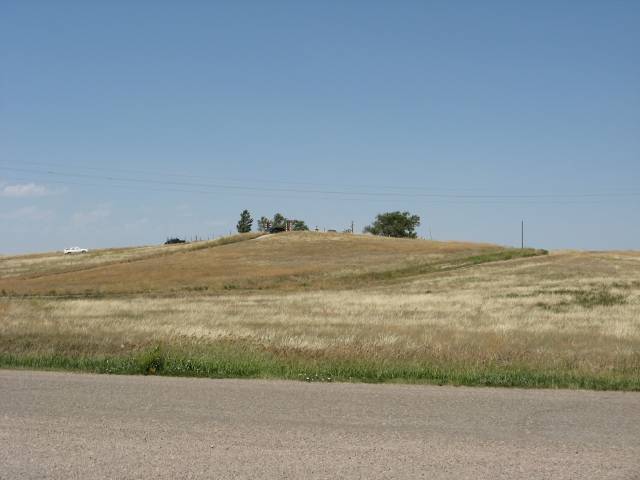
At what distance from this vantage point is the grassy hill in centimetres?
1259

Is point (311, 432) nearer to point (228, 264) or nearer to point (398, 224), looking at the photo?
A: point (228, 264)

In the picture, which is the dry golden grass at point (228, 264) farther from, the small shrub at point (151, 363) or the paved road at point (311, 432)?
the paved road at point (311, 432)

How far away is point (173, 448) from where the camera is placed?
7.32 metres

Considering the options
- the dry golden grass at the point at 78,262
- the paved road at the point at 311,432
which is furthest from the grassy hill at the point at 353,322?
the dry golden grass at the point at 78,262

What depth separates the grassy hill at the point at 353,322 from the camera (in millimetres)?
12586

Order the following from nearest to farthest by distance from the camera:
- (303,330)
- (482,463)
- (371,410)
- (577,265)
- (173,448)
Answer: (482,463) < (173,448) < (371,410) < (303,330) < (577,265)

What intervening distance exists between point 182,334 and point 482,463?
12.5m

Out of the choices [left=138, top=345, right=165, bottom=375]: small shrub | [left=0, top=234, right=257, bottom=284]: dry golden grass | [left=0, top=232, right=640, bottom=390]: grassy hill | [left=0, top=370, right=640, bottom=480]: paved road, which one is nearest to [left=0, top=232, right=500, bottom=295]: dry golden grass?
[left=0, top=234, right=257, bottom=284]: dry golden grass

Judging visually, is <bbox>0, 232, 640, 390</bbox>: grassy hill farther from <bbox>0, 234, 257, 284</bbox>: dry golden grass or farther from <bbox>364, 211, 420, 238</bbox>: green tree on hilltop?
<bbox>364, 211, 420, 238</bbox>: green tree on hilltop

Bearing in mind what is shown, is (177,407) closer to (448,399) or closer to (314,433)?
(314,433)

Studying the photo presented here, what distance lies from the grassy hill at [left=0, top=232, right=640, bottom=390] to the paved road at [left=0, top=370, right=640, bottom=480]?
5.84 ft

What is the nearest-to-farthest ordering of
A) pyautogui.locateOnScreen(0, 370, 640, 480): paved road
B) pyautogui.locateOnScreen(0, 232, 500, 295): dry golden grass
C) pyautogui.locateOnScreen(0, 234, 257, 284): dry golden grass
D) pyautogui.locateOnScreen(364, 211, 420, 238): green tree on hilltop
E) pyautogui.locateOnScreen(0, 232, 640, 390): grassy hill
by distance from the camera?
pyautogui.locateOnScreen(0, 370, 640, 480): paved road < pyautogui.locateOnScreen(0, 232, 640, 390): grassy hill < pyautogui.locateOnScreen(0, 232, 500, 295): dry golden grass < pyautogui.locateOnScreen(0, 234, 257, 284): dry golden grass < pyautogui.locateOnScreen(364, 211, 420, 238): green tree on hilltop

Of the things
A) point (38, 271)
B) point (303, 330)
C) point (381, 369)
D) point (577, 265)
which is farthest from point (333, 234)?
point (381, 369)

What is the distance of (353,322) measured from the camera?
2531 centimetres
